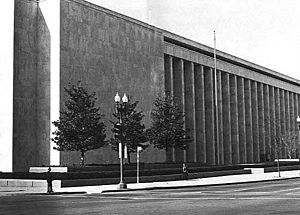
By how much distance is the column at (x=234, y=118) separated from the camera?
82750mm

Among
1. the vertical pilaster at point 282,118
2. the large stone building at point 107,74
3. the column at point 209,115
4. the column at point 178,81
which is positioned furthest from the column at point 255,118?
the column at point 178,81

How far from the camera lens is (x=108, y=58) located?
54.8 meters

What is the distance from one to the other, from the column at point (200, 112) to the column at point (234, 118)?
10175 mm

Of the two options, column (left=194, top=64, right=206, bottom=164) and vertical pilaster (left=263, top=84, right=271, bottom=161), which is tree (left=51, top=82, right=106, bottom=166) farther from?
vertical pilaster (left=263, top=84, right=271, bottom=161)

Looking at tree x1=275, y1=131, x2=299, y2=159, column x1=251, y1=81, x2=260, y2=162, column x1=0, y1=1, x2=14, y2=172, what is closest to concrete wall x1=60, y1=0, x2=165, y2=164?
column x1=0, y1=1, x2=14, y2=172

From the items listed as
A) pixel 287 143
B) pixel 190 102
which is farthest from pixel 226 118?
pixel 287 143

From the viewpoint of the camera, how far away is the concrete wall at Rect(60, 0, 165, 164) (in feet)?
167

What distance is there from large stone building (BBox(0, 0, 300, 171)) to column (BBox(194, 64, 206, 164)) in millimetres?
142

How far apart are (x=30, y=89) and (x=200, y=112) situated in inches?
1250

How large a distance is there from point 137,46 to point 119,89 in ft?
20.8

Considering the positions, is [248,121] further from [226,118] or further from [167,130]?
[167,130]

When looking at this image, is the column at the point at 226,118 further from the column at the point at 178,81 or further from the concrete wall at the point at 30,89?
the concrete wall at the point at 30,89

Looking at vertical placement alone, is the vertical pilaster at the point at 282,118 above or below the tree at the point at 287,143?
above

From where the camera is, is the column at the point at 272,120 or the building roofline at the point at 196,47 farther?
the column at the point at 272,120
